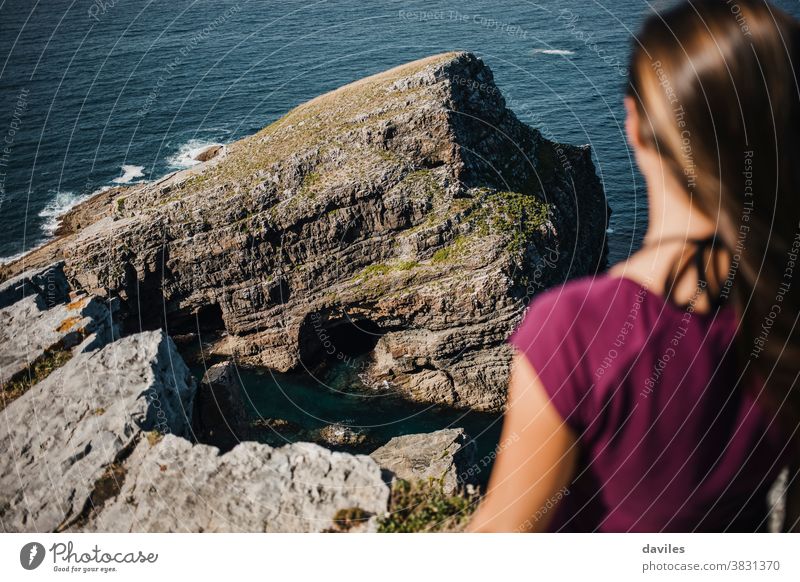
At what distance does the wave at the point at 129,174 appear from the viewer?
197 ft

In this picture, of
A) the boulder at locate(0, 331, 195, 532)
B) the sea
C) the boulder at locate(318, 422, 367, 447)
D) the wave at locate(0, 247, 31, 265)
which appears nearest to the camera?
the boulder at locate(0, 331, 195, 532)

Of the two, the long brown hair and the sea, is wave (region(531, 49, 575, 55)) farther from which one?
the long brown hair

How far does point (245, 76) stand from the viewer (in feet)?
214

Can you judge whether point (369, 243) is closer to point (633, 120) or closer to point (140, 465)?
point (140, 465)

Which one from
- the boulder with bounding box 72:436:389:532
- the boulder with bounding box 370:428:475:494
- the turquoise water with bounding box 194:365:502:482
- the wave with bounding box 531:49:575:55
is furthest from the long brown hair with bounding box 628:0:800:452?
the wave with bounding box 531:49:575:55

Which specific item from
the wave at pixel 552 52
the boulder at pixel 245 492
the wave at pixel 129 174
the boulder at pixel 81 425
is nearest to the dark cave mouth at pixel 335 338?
the wave at pixel 129 174

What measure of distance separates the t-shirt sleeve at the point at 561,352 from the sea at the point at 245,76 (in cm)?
4950

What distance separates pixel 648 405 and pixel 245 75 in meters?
68.4

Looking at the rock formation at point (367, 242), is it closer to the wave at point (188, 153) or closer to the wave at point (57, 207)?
the wave at point (57, 207)

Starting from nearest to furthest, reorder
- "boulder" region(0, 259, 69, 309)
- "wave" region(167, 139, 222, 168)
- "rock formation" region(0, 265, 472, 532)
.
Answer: "rock formation" region(0, 265, 472, 532) < "boulder" region(0, 259, 69, 309) < "wave" region(167, 139, 222, 168)

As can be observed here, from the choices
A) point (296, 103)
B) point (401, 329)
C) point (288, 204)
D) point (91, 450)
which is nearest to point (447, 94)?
point (288, 204)

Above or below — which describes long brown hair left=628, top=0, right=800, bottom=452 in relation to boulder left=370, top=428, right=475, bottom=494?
above

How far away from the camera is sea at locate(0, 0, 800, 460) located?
53312 mm
